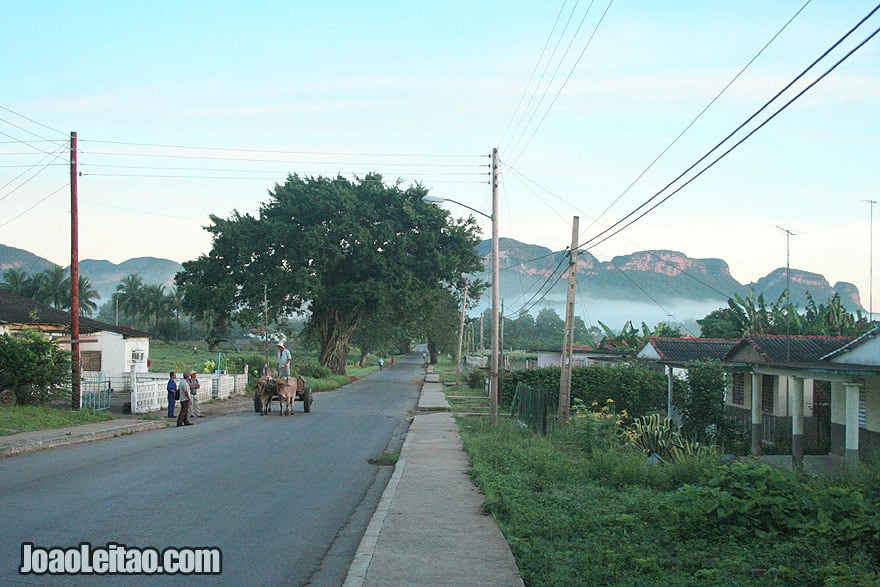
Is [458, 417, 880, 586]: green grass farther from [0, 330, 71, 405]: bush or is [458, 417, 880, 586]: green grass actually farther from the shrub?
the shrub

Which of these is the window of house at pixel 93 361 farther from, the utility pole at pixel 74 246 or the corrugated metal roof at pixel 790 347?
the corrugated metal roof at pixel 790 347

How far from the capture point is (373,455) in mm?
16875

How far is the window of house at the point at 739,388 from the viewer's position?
98.1 feet

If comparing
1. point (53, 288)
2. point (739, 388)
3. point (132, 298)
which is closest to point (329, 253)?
point (739, 388)

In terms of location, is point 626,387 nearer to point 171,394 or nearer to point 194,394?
point 194,394

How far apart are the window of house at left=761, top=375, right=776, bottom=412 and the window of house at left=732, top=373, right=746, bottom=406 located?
1.10m

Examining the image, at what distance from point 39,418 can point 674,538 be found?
55.9 feet

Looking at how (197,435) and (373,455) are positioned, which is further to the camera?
(197,435)

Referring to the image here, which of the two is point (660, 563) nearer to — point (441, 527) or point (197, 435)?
point (441, 527)

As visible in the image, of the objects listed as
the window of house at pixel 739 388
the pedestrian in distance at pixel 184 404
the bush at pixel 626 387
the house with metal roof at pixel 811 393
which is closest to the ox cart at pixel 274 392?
the pedestrian in distance at pixel 184 404

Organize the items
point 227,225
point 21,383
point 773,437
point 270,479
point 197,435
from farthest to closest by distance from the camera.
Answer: point 227,225 → point 773,437 → point 21,383 → point 197,435 → point 270,479

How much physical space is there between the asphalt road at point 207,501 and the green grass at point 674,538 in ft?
6.45

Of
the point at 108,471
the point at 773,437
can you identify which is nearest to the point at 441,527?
the point at 108,471

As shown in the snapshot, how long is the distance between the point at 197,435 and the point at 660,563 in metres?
14.7
